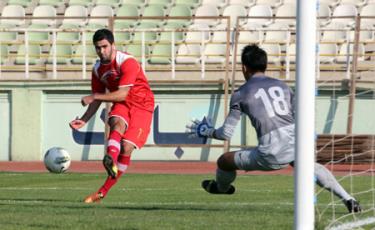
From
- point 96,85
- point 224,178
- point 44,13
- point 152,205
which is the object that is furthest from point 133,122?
point 44,13

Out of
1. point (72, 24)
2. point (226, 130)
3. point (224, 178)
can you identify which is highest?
point (72, 24)

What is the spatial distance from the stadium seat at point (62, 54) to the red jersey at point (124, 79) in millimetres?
13764

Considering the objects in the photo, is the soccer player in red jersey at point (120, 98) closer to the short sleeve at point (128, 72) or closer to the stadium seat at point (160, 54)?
the short sleeve at point (128, 72)

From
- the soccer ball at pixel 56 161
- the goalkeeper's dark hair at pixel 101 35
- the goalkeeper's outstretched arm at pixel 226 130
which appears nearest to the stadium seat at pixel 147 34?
the soccer ball at pixel 56 161

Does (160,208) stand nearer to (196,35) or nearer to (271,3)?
(196,35)

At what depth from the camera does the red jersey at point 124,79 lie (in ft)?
45.9

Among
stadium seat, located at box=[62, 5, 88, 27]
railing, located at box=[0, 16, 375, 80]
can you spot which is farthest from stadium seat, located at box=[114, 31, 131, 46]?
stadium seat, located at box=[62, 5, 88, 27]

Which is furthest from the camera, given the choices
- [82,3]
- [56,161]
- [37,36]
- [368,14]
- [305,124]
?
[82,3]

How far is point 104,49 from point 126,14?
16061 millimetres

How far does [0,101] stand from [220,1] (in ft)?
21.6

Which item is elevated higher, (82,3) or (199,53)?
(82,3)

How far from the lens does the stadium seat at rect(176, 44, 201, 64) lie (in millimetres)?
27562

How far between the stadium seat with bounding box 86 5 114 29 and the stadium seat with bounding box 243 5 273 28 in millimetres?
3651

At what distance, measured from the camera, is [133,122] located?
14336 mm
